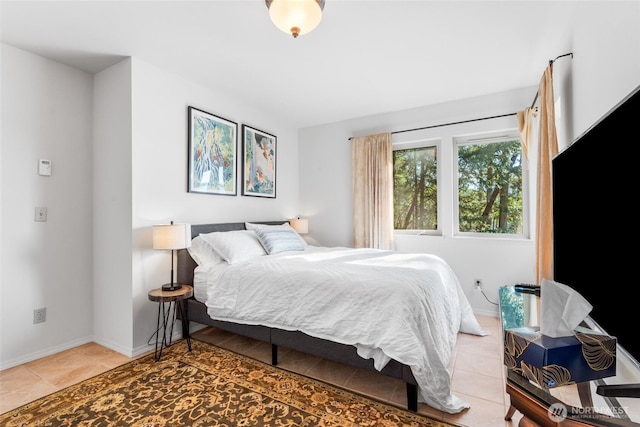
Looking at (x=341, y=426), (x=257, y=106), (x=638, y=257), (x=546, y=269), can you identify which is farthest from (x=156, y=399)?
(x=257, y=106)

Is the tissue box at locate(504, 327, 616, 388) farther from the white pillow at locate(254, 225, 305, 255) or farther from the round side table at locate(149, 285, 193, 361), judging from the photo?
the white pillow at locate(254, 225, 305, 255)

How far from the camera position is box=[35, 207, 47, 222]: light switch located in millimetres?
2484

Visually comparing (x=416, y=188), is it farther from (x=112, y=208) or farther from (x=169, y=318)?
(x=112, y=208)

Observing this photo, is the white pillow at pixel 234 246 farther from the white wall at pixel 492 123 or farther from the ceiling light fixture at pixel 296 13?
the ceiling light fixture at pixel 296 13

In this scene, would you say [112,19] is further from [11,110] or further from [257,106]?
[257,106]

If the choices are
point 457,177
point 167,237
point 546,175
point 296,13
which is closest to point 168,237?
point 167,237

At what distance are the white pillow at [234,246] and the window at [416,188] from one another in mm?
2067

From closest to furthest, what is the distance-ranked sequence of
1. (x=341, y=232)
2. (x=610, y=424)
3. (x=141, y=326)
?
(x=610, y=424)
(x=141, y=326)
(x=341, y=232)

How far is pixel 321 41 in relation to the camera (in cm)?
239

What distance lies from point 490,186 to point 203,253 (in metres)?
3.39

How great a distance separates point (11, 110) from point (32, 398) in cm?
217

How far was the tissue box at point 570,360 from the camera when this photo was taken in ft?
2.81

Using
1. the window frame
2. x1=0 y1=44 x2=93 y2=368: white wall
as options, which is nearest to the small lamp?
x1=0 y1=44 x2=93 y2=368: white wall

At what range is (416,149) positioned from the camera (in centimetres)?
402
